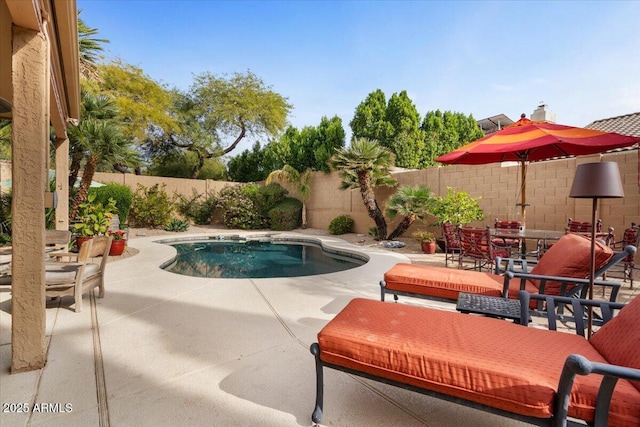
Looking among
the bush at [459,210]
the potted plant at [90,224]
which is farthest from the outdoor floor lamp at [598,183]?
the potted plant at [90,224]

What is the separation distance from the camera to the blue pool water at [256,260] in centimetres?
716


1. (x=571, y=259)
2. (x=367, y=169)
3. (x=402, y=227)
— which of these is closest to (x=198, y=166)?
(x=367, y=169)

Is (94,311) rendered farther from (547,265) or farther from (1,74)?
(547,265)

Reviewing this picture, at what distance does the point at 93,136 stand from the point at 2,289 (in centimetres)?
458

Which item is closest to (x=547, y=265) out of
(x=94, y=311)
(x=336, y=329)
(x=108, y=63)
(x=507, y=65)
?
(x=336, y=329)

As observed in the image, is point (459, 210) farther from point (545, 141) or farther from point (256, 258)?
point (256, 258)

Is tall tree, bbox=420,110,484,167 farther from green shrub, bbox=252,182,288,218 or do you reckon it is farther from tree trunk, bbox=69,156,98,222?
tree trunk, bbox=69,156,98,222

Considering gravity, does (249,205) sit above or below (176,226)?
above

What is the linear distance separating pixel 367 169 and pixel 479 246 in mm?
5065

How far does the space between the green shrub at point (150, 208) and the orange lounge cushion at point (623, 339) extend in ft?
47.2

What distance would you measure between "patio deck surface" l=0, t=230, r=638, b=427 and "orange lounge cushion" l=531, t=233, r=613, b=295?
4.10 ft

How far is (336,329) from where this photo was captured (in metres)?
1.97

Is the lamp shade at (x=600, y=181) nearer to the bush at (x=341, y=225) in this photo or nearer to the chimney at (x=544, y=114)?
the chimney at (x=544, y=114)

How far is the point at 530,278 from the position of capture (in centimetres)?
283
